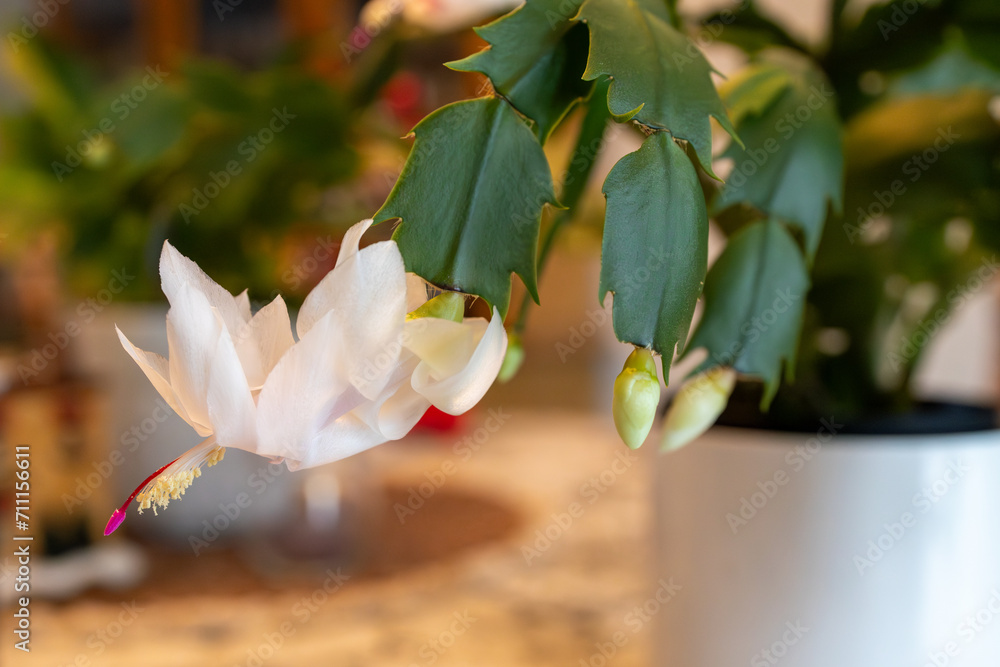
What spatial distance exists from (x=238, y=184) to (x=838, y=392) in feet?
1.61

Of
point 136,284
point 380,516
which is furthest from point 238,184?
point 380,516

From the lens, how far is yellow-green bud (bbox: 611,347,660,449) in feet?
0.70

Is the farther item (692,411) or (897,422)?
(897,422)

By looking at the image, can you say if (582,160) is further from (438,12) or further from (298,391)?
(438,12)

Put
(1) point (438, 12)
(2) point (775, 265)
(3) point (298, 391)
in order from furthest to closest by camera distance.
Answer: (1) point (438, 12)
(2) point (775, 265)
(3) point (298, 391)

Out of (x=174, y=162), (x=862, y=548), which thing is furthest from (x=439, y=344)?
(x=174, y=162)

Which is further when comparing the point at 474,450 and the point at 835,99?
the point at 474,450

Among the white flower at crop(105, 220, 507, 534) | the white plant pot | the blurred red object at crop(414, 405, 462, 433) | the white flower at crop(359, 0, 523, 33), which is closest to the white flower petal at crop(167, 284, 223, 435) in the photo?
the white flower at crop(105, 220, 507, 534)

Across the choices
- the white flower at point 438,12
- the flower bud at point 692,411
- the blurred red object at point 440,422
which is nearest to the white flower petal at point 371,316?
the flower bud at point 692,411

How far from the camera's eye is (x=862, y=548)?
0.33m

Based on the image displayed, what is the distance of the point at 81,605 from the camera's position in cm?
59

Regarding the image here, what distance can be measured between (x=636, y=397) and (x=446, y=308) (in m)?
0.06

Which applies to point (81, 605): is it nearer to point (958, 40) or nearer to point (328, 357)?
point (328, 357)

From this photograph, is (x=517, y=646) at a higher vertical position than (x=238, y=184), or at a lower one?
lower
